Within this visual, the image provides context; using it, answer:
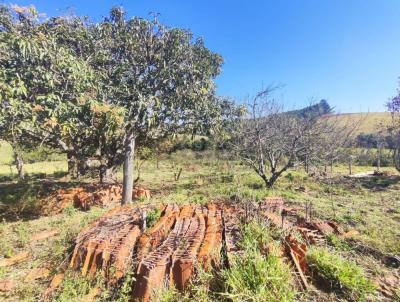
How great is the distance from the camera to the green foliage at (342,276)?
3869mm

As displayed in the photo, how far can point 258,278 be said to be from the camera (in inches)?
141

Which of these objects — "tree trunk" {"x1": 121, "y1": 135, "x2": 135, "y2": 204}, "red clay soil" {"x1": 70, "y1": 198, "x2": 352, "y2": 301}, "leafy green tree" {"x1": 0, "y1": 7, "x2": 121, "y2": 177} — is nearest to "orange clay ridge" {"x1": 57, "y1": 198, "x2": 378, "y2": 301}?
"red clay soil" {"x1": 70, "y1": 198, "x2": 352, "y2": 301}

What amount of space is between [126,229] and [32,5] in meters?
5.12

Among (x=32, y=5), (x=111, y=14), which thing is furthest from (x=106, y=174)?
(x=32, y=5)

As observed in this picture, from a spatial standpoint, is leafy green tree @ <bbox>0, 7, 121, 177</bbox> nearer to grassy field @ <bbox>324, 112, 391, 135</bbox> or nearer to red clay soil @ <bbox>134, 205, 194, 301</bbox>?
red clay soil @ <bbox>134, 205, 194, 301</bbox>

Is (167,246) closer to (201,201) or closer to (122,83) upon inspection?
(201,201)

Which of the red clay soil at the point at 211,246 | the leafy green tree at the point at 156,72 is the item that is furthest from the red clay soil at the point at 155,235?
the leafy green tree at the point at 156,72

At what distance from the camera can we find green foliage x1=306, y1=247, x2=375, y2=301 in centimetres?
387

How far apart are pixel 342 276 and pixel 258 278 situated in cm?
125

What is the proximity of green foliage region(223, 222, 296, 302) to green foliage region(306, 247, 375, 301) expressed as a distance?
637 millimetres

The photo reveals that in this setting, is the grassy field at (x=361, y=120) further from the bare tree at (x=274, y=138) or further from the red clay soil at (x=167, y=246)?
the red clay soil at (x=167, y=246)

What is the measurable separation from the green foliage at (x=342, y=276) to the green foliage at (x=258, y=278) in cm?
64

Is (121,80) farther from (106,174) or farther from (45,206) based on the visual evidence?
(106,174)

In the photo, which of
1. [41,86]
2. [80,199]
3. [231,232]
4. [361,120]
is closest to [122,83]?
[41,86]
